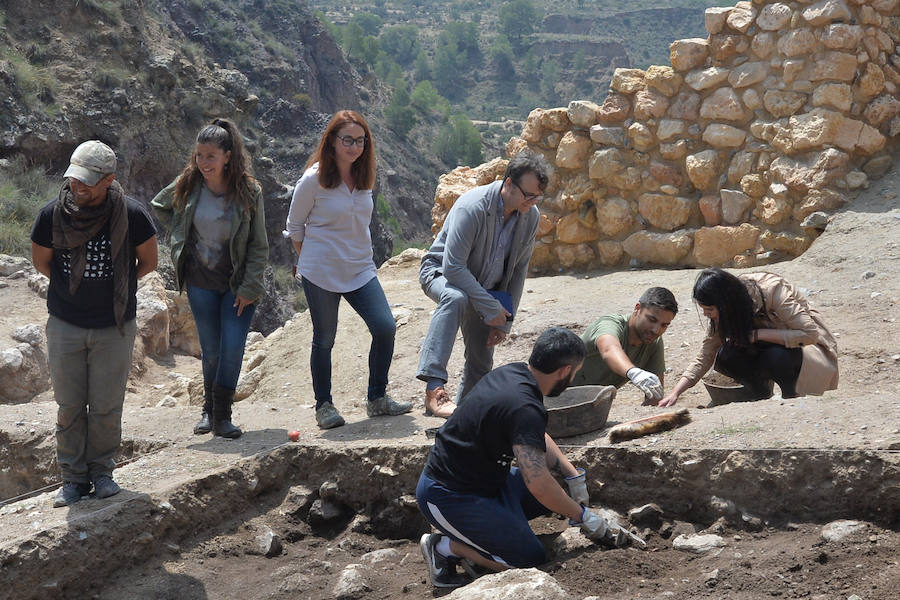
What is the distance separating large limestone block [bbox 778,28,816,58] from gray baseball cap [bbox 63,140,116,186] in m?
5.49

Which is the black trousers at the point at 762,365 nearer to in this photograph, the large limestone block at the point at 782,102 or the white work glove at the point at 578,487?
the white work glove at the point at 578,487

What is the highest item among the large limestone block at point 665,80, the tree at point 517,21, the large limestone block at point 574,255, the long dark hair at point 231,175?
the tree at point 517,21

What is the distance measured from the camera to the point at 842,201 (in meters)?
6.93

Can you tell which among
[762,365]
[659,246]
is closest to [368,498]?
[762,365]

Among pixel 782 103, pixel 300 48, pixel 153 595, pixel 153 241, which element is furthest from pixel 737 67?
pixel 300 48

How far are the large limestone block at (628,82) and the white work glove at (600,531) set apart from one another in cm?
509

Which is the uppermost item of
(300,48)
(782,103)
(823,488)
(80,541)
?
(300,48)

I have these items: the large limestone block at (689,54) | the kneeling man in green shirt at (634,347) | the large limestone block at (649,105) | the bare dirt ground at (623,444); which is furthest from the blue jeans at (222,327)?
the large limestone block at (689,54)

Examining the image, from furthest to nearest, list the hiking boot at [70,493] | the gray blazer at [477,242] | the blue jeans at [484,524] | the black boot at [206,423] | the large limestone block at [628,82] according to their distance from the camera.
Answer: the large limestone block at [628,82] < the black boot at [206,423] < the gray blazer at [477,242] < the hiking boot at [70,493] < the blue jeans at [484,524]

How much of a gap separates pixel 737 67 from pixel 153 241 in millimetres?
5266

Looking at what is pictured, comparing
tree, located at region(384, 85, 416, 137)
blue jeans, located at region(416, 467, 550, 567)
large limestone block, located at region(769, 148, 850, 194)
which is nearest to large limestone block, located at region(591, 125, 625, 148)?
large limestone block, located at region(769, 148, 850, 194)

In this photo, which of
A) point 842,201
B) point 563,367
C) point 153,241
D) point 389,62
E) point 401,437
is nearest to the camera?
point 563,367

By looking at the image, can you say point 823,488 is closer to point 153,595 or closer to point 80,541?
point 153,595

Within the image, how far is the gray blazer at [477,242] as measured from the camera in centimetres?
439
